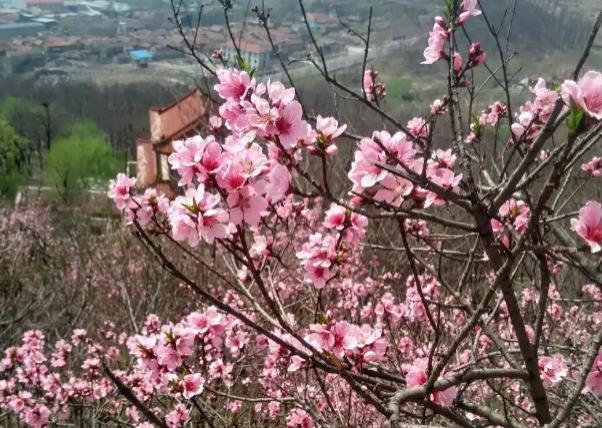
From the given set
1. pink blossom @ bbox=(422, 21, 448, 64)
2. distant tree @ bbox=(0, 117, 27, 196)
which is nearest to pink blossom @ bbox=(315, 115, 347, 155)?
pink blossom @ bbox=(422, 21, 448, 64)

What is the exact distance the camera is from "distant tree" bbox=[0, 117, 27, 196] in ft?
114

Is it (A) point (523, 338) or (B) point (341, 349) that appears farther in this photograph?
→ (B) point (341, 349)

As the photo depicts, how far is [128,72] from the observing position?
234 ft

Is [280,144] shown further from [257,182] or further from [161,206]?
[161,206]

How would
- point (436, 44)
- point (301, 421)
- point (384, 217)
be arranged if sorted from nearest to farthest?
point (384, 217) < point (436, 44) < point (301, 421)

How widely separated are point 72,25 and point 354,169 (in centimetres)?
10465

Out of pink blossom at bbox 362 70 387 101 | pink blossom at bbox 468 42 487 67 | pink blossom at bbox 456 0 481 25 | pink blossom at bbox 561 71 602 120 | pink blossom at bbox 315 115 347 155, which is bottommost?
pink blossom at bbox 362 70 387 101

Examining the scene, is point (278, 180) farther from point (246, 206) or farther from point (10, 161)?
point (10, 161)

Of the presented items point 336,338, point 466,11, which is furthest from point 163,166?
point 336,338

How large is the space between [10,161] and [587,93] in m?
41.2

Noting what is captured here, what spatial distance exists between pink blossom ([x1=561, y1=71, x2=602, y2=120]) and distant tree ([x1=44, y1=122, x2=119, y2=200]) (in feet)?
109

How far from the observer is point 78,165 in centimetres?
3869

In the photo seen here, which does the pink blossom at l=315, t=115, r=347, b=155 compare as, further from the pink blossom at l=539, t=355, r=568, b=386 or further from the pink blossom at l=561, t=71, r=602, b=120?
the pink blossom at l=539, t=355, r=568, b=386

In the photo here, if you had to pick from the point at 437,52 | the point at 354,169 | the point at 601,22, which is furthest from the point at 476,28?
the point at 354,169
